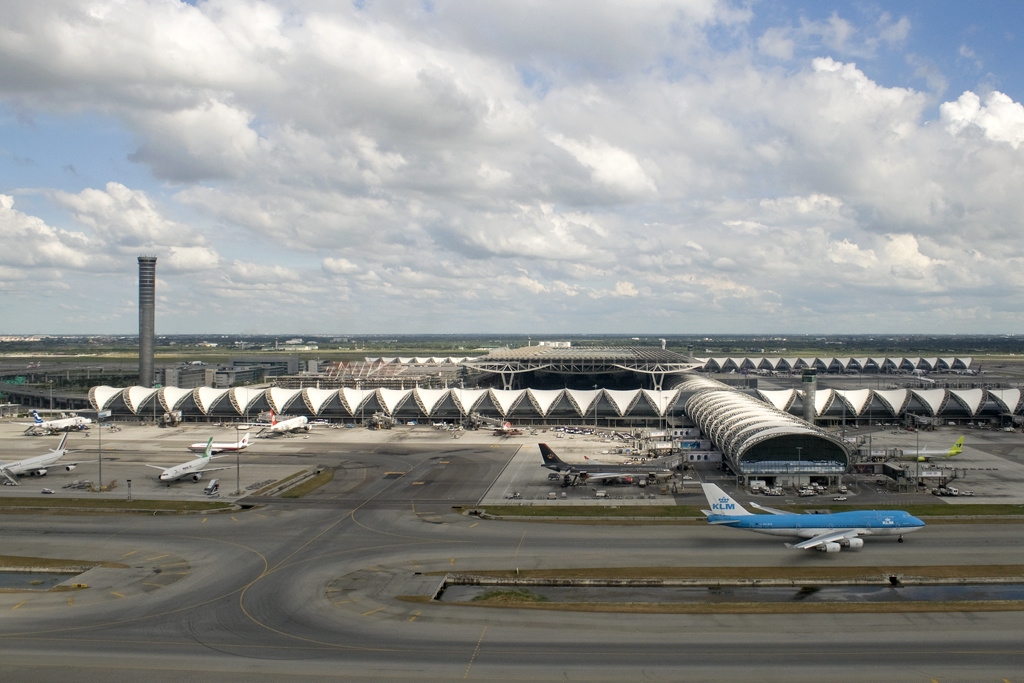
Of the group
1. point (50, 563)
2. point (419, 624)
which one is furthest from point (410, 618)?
point (50, 563)

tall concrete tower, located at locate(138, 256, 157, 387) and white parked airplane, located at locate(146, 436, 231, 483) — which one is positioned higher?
tall concrete tower, located at locate(138, 256, 157, 387)

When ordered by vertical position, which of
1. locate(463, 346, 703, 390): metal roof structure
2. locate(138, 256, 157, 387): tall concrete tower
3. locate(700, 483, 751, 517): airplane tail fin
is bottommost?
locate(700, 483, 751, 517): airplane tail fin

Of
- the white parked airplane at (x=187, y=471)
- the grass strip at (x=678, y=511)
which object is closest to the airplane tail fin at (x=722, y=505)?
the grass strip at (x=678, y=511)

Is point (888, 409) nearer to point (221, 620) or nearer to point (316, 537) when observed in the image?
point (316, 537)

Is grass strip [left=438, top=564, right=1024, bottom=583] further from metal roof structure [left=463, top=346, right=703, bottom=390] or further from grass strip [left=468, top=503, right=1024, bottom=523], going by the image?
metal roof structure [left=463, top=346, right=703, bottom=390]

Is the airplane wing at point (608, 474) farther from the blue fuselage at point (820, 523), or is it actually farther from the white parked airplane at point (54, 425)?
the white parked airplane at point (54, 425)

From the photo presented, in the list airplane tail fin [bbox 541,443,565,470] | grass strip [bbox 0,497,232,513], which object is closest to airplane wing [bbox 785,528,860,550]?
airplane tail fin [bbox 541,443,565,470]
